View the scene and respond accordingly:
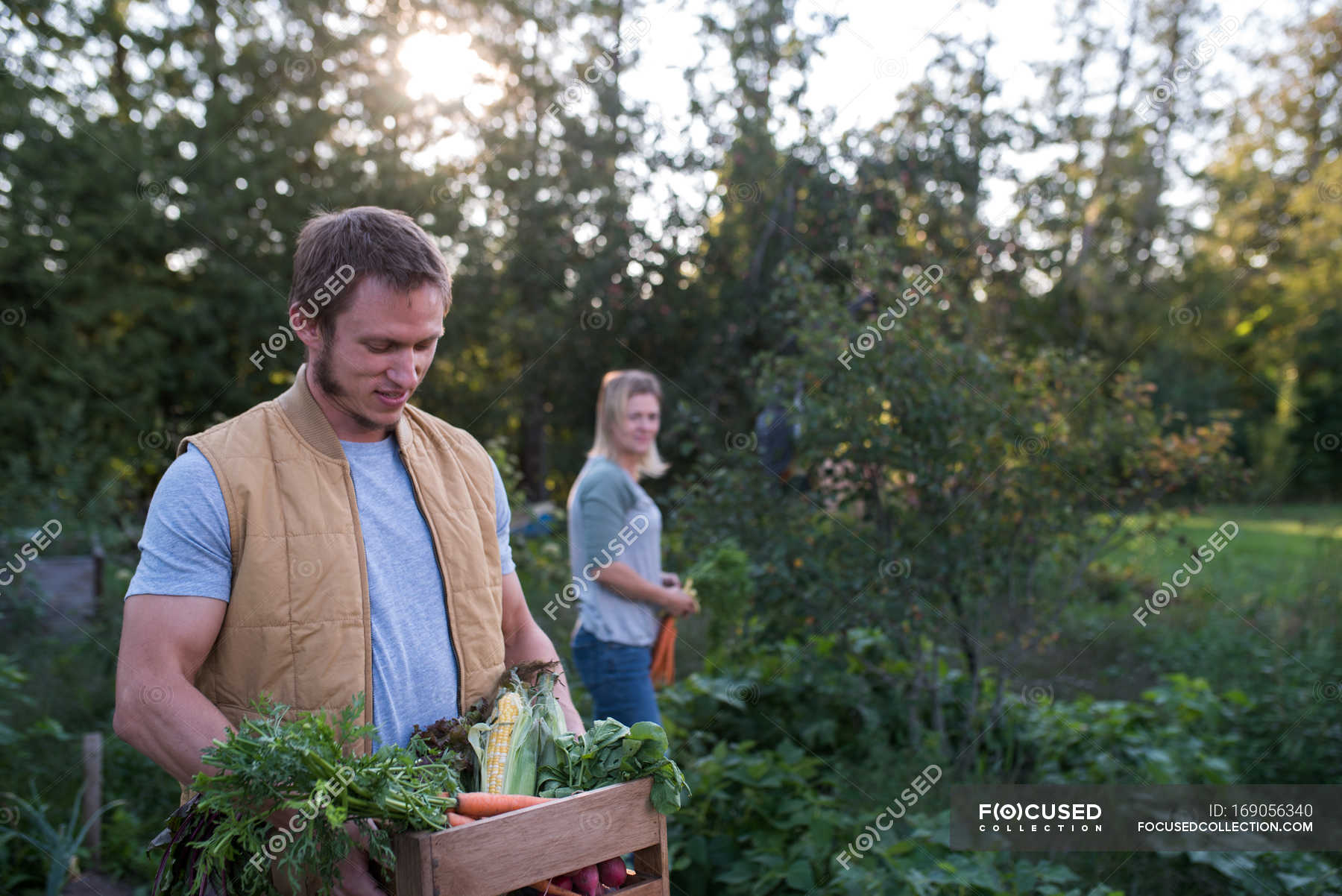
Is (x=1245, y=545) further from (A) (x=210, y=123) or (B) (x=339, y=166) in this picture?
(A) (x=210, y=123)

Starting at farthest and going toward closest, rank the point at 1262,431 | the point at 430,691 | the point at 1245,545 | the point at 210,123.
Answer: the point at 1262,431, the point at 1245,545, the point at 210,123, the point at 430,691

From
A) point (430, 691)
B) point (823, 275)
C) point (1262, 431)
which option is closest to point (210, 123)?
point (823, 275)

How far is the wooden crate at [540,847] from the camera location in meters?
1.54

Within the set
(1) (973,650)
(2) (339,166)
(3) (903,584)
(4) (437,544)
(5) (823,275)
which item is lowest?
(1) (973,650)

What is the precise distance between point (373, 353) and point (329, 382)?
0.12 metres

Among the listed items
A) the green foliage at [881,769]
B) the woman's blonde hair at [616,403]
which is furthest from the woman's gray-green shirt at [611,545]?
the green foliage at [881,769]

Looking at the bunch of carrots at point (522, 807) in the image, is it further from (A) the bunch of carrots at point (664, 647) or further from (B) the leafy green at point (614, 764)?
(A) the bunch of carrots at point (664, 647)

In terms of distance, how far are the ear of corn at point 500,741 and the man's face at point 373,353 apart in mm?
652

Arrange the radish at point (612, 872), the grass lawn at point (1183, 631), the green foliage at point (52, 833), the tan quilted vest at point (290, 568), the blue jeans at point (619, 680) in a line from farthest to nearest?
the grass lawn at point (1183, 631), the blue jeans at point (619, 680), the green foliage at point (52, 833), the radish at point (612, 872), the tan quilted vest at point (290, 568)

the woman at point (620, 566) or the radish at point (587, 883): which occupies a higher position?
the woman at point (620, 566)

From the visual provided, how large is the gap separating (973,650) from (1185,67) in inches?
224

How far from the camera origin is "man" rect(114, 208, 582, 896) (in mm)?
1647

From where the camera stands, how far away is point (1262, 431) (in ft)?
70.6

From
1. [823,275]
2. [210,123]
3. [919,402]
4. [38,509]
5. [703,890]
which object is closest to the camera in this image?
[703,890]
